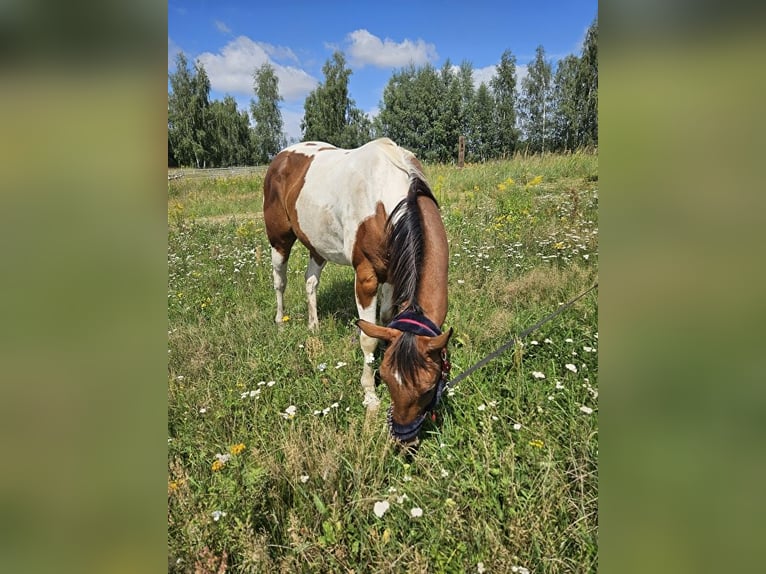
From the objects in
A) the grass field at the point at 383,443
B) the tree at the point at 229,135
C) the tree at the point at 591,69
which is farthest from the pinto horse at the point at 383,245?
the tree at the point at 229,135

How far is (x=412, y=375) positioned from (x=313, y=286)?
270 cm

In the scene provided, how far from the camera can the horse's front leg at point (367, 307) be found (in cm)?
318

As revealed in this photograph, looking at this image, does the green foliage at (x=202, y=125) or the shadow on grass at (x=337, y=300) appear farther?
the green foliage at (x=202, y=125)

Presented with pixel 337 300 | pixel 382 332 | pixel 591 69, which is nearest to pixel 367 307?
pixel 382 332

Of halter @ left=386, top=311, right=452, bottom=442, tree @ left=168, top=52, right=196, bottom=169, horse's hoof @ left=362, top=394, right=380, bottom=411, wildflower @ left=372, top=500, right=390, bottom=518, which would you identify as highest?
tree @ left=168, top=52, right=196, bottom=169

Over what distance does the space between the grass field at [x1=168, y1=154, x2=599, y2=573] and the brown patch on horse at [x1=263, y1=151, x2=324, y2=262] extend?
2.95 feet

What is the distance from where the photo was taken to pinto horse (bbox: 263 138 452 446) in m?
2.35

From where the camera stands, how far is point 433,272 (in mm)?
2775

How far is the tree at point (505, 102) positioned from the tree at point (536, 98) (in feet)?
4.15

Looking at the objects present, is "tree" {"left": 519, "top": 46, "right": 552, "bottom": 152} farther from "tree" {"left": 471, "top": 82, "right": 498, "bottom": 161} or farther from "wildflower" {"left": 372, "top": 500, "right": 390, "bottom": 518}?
"wildflower" {"left": 372, "top": 500, "right": 390, "bottom": 518}

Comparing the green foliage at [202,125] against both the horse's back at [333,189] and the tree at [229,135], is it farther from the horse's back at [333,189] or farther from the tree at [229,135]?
the horse's back at [333,189]

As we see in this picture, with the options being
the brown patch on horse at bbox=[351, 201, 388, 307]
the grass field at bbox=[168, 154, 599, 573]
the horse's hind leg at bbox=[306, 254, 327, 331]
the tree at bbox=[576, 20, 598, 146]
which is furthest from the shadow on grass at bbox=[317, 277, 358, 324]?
the tree at bbox=[576, 20, 598, 146]
